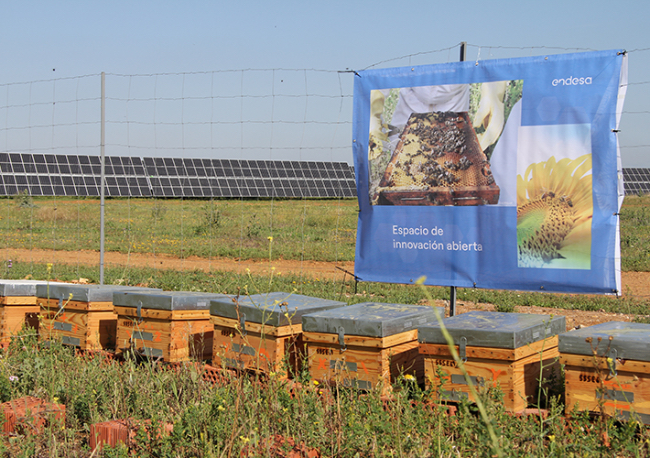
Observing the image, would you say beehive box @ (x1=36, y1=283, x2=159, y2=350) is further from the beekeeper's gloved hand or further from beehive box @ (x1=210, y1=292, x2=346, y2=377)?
the beekeeper's gloved hand

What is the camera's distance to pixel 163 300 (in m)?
4.89

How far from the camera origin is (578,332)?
3.71 meters

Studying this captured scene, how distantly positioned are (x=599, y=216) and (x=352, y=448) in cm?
331

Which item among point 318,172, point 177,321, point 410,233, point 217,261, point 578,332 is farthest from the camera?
point 318,172

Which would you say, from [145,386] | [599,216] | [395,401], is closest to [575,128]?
[599,216]

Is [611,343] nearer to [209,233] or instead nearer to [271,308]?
[271,308]

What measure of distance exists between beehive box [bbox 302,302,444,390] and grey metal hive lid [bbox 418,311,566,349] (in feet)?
0.87

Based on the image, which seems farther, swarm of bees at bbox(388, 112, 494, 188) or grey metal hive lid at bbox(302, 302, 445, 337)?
swarm of bees at bbox(388, 112, 494, 188)

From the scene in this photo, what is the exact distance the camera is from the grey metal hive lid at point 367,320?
155 inches

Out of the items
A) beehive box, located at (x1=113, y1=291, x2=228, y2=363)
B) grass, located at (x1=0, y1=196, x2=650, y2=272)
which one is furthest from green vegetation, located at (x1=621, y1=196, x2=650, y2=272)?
beehive box, located at (x1=113, y1=291, x2=228, y2=363)

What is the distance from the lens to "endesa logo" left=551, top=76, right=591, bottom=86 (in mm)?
5191

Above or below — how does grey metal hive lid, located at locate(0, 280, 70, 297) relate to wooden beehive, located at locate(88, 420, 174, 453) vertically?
above

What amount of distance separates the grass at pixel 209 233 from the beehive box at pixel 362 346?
23.1 ft

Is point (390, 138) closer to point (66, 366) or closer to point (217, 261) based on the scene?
point (66, 366)
